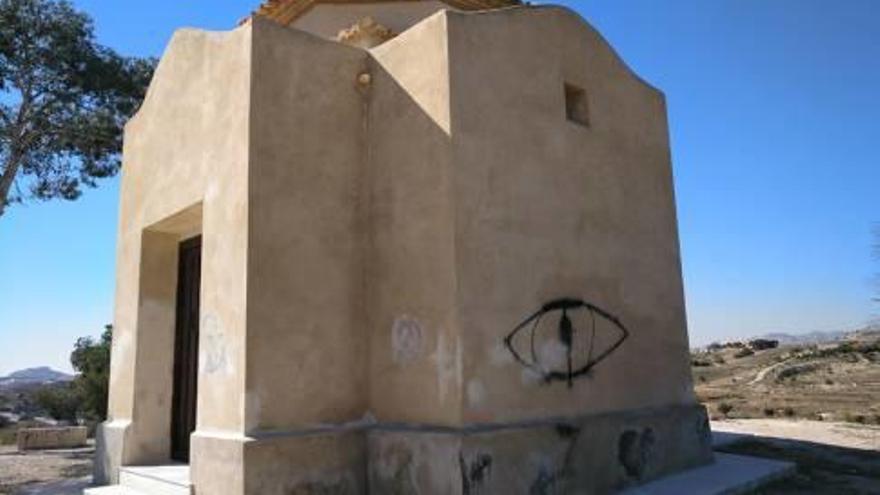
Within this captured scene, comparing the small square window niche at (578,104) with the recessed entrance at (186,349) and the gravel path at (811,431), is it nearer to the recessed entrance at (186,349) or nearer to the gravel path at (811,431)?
the recessed entrance at (186,349)

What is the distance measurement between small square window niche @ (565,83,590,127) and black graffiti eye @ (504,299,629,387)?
6.88 feet

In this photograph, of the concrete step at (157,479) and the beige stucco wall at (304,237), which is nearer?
the beige stucco wall at (304,237)

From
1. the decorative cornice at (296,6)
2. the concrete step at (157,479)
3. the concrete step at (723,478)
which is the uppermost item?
the decorative cornice at (296,6)

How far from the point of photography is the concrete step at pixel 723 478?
695 cm

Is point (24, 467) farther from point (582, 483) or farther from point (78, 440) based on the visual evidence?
point (582, 483)

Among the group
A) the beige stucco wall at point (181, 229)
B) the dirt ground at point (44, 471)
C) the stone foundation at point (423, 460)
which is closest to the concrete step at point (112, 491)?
the beige stucco wall at point (181, 229)

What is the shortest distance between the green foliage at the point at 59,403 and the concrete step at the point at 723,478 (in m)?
28.6

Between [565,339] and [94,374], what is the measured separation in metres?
18.8

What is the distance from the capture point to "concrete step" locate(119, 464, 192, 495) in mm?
6484

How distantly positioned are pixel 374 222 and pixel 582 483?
311cm

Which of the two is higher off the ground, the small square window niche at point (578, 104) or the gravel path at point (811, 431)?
the small square window niche at point (578, 104)

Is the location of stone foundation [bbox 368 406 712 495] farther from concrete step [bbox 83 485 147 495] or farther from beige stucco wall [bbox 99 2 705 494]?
concrete step [bbox 83 485 147 495]

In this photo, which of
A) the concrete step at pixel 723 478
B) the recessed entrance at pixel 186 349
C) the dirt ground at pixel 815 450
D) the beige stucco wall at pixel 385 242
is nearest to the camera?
the beige stucco wall at pixel 385 242

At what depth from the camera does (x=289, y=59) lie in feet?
22.2
